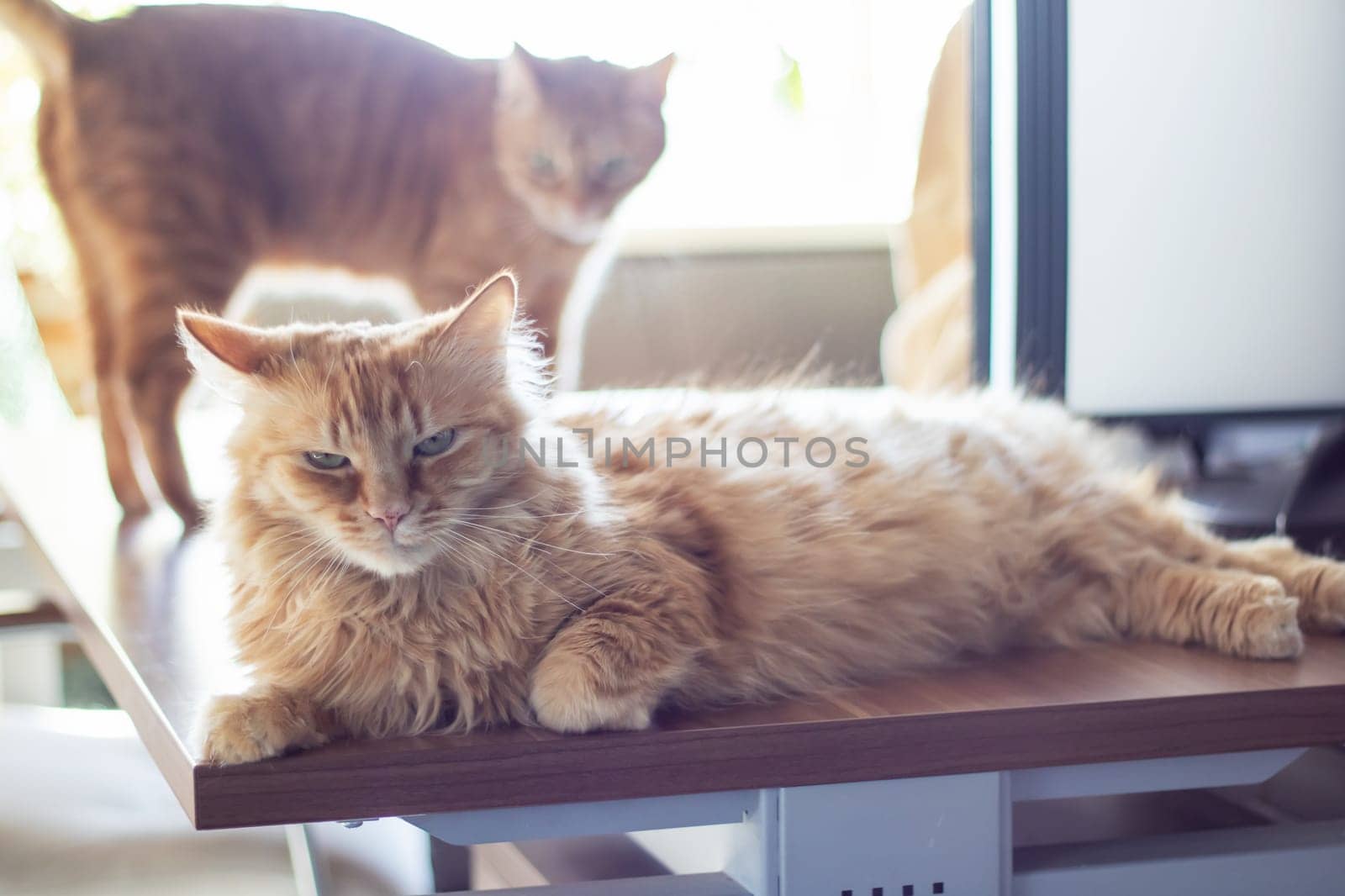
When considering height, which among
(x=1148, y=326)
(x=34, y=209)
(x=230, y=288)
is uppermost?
(x=34, y=209)

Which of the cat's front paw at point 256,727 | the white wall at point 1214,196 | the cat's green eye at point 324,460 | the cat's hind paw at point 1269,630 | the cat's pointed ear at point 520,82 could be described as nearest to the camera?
the cat's front paw at point 256,727

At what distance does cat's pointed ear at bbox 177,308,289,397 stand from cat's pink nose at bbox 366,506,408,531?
0.16 meters

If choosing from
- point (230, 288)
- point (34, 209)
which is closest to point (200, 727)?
point (230, 288)

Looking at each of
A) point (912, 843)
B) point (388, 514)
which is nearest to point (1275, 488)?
point (912, 843)

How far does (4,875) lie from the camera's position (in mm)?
1061

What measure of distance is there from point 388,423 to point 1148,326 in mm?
1066

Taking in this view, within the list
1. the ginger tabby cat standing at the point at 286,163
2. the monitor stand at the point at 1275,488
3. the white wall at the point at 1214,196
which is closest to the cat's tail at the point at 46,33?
the ginger tabby cat standing at the point at 286,163

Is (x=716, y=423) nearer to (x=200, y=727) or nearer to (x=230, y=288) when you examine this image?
(x=200, y=727)

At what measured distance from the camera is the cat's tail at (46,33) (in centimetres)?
151

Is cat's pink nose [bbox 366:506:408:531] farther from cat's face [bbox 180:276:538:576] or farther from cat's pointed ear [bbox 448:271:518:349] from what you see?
cat's pointed ear [bbox 448:271:518:349]

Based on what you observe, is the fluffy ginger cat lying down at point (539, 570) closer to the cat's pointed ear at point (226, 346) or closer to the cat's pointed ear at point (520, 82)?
the cat's pointed ear at point (226, 346)

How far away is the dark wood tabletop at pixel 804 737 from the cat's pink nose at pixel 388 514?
0.15 metres

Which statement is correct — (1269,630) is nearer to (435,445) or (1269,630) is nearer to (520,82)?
(435,445)

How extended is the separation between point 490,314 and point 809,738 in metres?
0.41
